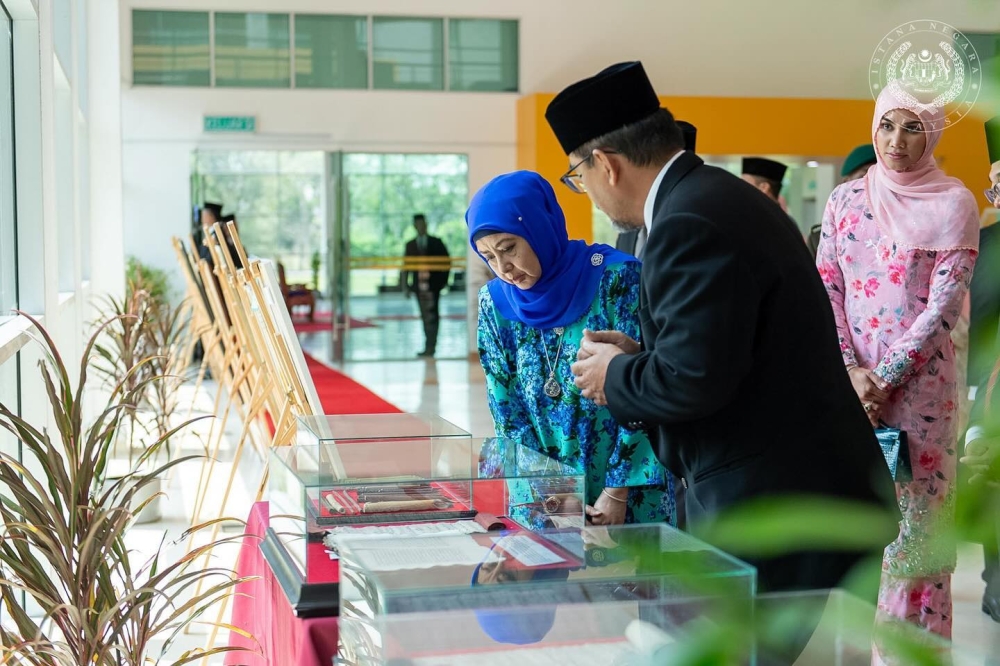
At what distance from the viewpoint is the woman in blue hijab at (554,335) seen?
2365 millimetres

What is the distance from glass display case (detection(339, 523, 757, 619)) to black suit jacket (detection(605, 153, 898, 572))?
44 centimetres

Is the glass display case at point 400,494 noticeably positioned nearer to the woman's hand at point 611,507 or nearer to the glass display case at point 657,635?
the woman's hand at point 611,507

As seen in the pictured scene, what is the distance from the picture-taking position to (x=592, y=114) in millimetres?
1858

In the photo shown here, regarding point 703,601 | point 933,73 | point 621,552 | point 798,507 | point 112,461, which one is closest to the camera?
point 798,507

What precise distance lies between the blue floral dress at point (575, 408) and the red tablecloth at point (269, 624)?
2.01ft

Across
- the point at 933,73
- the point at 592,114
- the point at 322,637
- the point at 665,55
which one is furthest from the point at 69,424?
the point at 665,55

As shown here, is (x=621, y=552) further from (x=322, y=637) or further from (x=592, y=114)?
(x=592, y=114)

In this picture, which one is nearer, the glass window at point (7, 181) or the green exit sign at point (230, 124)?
the glass window at point (7, 181)

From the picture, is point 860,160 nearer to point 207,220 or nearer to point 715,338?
point 715,338

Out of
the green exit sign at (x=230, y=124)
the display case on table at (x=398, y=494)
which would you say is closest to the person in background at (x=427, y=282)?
the green exit sign at (x=230, y=124)

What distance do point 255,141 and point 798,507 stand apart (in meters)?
13.4

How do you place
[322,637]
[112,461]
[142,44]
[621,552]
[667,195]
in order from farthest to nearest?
[142,44], [112,461], [667,195], [322,637], [621,552]

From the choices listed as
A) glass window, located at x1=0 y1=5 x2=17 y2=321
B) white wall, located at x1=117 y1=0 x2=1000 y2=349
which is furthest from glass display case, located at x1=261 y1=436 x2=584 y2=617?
white wall, located at x1=117 y1=0 x2=1000 y2=349

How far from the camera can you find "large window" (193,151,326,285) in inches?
527
